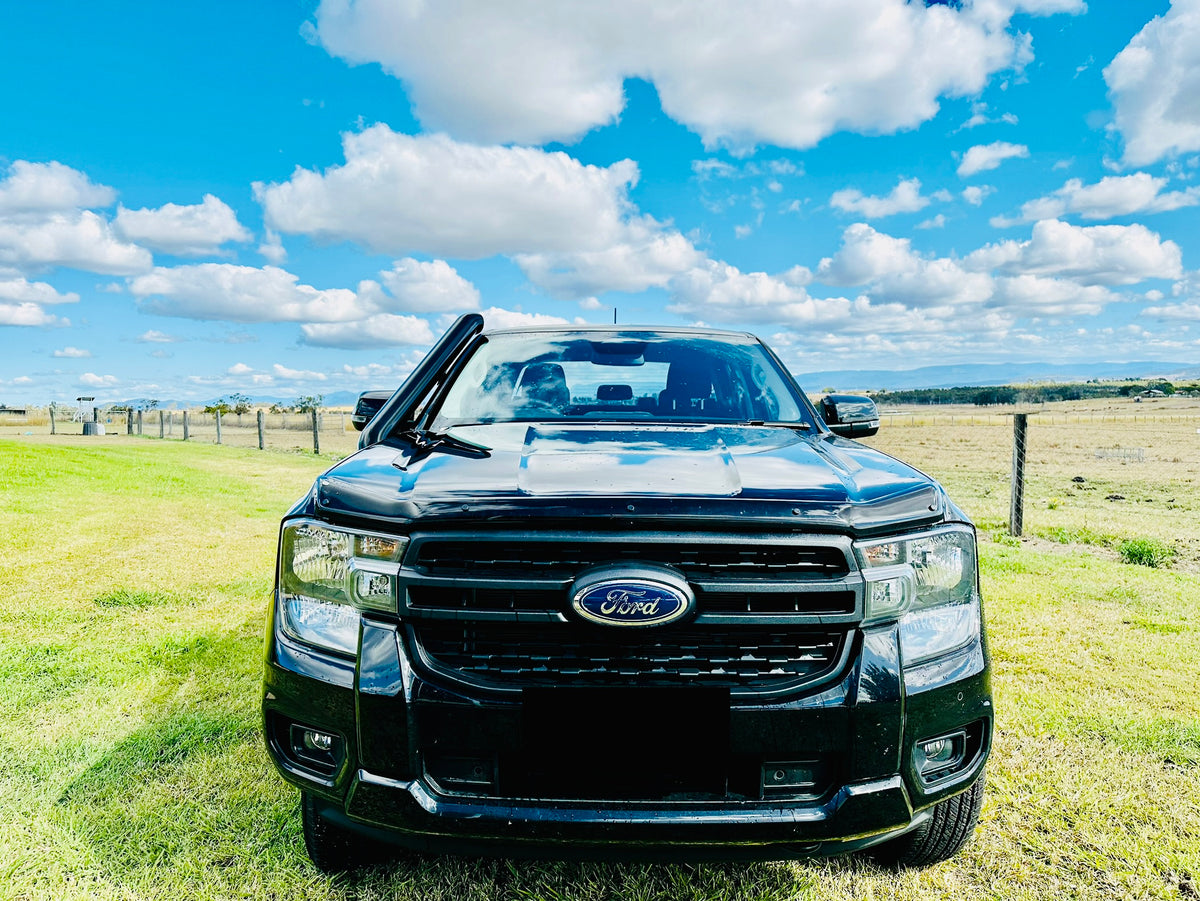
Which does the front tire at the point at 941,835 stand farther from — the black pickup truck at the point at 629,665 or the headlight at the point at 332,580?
the headlight at the point at 332,580

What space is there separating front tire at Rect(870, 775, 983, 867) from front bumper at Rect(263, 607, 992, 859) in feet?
1.54

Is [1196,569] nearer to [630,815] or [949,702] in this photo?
[949,702]

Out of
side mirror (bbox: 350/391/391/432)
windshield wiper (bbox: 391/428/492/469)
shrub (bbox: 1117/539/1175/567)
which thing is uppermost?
side mirror (bbox: 350/391/391/432)

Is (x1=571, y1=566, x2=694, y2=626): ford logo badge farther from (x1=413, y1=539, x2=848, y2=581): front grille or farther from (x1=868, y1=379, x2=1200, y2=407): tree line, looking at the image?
(x1=868, y1=379, x2=1200, y2=407): tree line

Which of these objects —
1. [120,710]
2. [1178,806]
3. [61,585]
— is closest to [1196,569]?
[1178,806]

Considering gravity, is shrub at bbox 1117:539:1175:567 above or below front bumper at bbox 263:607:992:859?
below

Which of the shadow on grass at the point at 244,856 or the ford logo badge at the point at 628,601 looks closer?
the ford logo badge at the point at 628,601

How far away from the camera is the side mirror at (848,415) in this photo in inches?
132

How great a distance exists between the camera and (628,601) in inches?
66.3

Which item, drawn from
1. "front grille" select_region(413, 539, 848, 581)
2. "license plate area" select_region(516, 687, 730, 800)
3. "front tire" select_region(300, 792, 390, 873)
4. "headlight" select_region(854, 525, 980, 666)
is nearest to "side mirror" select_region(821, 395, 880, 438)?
"headlight" select_region(854, 525, 980, 666)

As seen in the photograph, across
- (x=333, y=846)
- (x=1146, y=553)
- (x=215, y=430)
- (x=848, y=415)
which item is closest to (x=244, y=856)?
(x=333, y=846)

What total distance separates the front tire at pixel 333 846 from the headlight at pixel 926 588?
1608 mm

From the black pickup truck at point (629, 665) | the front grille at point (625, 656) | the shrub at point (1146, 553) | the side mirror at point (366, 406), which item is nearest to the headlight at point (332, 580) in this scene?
the black pickup truck at point (629, 665)

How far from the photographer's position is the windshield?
9.95ft
